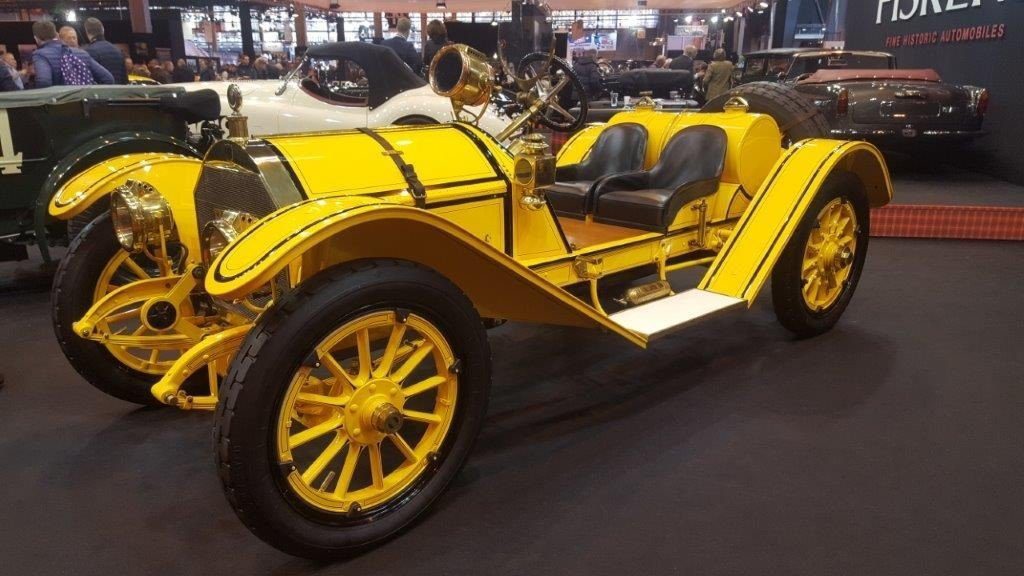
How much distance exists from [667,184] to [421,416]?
6.53 feet

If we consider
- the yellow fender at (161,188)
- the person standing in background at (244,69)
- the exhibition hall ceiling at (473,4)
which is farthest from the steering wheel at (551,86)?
the exhibition hall ceiling at (473,4)

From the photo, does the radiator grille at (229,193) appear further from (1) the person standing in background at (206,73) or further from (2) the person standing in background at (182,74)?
(1) the person standing in background at (206,73)

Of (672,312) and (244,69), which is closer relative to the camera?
(672,312)

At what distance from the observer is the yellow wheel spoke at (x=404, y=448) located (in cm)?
208

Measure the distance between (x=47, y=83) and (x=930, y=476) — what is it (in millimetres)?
6116

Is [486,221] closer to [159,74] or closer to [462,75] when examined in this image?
[462,75]

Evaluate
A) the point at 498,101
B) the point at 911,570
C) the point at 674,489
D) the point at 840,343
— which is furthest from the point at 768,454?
the point at 498,101

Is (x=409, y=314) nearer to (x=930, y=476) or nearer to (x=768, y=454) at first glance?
(x=768, y=454)

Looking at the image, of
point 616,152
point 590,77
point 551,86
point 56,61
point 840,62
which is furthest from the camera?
point 590,77

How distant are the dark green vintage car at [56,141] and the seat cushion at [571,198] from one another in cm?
221

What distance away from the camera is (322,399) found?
1.96 metres

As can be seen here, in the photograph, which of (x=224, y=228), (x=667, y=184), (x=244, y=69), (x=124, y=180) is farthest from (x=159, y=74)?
(x=224, y=228)

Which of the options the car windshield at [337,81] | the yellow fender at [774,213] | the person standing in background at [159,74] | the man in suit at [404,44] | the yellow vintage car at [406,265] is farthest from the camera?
the person standing in background at [159,74]

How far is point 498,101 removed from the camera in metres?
6.99
